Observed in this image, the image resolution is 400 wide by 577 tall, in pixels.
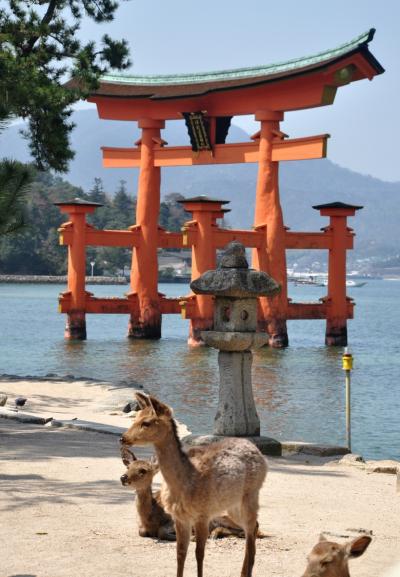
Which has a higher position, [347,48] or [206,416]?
[347,48]

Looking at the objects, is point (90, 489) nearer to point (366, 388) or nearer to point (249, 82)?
point (366, 388)

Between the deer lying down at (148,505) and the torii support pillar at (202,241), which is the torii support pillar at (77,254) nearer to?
the torii support pillar at (202,241)

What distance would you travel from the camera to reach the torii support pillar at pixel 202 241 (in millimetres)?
29000

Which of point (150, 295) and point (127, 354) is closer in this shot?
point (127, 354)

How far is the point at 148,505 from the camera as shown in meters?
6.75

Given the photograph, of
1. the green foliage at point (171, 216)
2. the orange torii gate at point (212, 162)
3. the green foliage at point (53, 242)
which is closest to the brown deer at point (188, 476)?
the orange torii gate at point (212, 162)

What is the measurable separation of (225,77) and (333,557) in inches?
1078

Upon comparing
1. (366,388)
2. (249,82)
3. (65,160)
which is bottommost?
(366,388)

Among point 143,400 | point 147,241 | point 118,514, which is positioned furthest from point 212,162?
point 143,400

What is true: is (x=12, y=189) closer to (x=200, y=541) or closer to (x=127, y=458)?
(x=127, y=458)

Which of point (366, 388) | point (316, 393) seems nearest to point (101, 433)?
point (316, 393)

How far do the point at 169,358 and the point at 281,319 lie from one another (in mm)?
3949

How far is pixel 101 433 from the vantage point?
11.6 meters

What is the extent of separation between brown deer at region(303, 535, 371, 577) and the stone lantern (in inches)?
241
